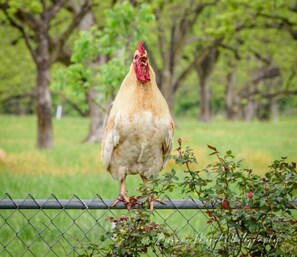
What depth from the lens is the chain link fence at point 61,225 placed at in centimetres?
396

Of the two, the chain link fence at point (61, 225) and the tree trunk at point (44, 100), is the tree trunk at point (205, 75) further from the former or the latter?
the chain link fence at point (61, 225)

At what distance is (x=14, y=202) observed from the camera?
3.94 meters

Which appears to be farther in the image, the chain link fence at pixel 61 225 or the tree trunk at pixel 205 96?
the tree trunk at pixel 205 96

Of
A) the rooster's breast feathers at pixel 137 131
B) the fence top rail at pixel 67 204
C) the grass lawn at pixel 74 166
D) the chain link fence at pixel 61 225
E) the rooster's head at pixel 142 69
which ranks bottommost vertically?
the grass lawn at pixel 74 166

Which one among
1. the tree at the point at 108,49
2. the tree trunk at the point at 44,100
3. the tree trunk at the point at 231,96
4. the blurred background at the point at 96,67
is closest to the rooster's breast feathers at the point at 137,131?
the blurred background at the point at 96,67

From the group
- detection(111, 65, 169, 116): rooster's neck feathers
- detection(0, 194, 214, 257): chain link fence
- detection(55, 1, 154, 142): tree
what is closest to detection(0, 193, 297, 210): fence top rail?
detection(0, 194, 214, 257): chain link fence

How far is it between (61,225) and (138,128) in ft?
9.19

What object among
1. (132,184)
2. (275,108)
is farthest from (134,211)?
(275,108)

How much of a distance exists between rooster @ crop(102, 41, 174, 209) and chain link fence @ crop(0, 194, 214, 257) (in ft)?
1.21

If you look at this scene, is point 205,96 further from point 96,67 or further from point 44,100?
point 96,67

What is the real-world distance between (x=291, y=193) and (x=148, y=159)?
3.96 ft

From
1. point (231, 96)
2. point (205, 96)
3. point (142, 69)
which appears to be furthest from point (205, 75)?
point (142, 69)

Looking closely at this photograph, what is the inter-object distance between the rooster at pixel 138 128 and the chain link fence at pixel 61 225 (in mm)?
370

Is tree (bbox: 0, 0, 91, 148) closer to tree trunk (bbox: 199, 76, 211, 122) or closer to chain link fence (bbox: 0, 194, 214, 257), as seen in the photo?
chain link fence (bbox: 0, 194, 214, 257)
